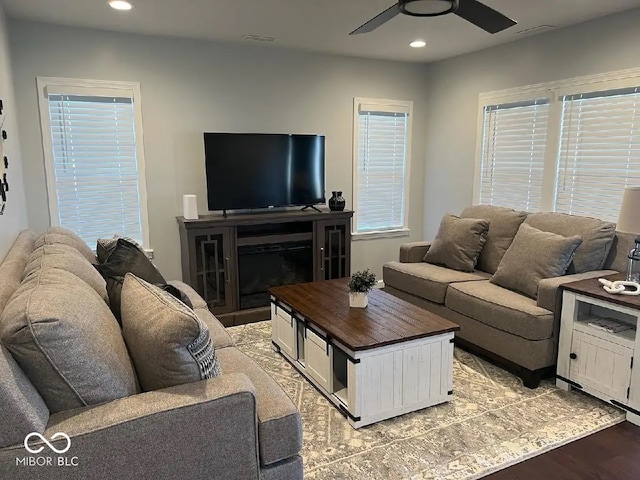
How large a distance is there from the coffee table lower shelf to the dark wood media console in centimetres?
145

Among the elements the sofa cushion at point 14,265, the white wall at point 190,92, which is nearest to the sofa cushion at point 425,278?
the white wall at point 190,92

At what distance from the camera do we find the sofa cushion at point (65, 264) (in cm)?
Answer: 205

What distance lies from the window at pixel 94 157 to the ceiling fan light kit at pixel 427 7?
267 cm

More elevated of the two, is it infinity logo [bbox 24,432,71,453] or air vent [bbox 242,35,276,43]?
air vent [bbox 242,35,276,43]

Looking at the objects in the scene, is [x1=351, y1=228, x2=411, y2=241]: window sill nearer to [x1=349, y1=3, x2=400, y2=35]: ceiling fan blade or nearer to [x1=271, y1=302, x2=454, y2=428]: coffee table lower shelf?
[x1=271, y1=302, x2=454, y2=428]: coffee table lower shelf

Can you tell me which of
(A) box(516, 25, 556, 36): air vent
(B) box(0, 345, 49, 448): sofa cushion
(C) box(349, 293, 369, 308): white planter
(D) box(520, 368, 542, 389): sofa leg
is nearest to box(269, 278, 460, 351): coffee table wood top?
(C) box(349, 293, 369, 308): white planter

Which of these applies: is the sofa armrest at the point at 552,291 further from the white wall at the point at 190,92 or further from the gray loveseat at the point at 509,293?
the white wall at the point at 190,92

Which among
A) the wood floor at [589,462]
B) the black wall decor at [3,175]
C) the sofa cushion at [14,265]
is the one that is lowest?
the wood floor at [589,462]

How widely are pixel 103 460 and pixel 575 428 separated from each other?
2455 millimetres

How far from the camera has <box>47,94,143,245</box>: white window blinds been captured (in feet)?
12.6

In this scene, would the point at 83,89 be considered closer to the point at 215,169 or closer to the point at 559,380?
the point at 215,169

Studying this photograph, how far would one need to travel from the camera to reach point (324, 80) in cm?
485

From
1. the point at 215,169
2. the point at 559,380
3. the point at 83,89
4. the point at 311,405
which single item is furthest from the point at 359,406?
the point at 83,89

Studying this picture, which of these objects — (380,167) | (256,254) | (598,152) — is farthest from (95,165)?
(598,152)
